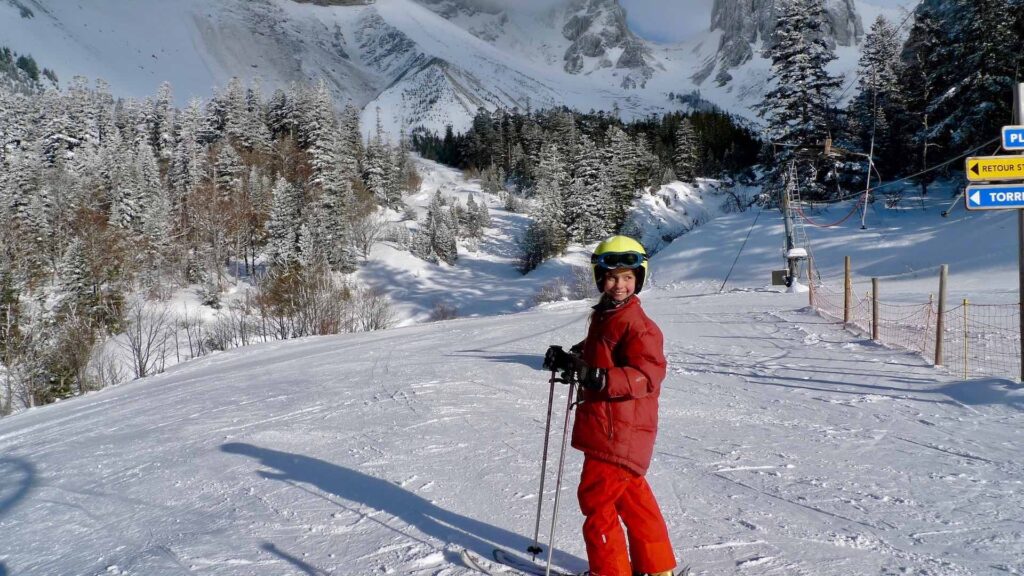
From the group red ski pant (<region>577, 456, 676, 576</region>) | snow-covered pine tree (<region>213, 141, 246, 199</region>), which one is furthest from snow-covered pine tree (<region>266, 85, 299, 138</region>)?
red ski pant (<region>577, 456, 676, 576</region>)

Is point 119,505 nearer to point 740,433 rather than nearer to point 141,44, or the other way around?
point 740,433

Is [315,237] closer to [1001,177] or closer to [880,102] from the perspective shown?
[1001,177]

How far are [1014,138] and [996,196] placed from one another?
731 mm

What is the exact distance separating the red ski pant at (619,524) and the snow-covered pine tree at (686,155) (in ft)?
200

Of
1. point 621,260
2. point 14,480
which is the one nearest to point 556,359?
point 621,260

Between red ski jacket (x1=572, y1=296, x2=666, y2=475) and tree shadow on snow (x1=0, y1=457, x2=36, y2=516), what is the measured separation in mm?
5297

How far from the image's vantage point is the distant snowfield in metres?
3.31

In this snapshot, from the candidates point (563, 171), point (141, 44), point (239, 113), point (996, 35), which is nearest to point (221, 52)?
point (141, 44)

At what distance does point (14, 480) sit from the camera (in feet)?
18.6

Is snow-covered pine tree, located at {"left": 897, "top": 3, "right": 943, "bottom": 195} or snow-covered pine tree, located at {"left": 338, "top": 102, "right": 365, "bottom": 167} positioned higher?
snow-covered pine tree, located at {"left": 338, "top": 102, "right": 365, "bottom": 167}

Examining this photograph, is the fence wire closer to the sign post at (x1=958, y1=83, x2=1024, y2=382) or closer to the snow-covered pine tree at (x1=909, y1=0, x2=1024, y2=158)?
the sign post at (x1=958, y1=83, x2=1024, y2=382)

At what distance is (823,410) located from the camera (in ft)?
20.7

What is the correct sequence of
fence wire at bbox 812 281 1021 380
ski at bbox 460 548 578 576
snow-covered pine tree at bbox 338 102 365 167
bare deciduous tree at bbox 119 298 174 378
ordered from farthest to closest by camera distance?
snow-covered pine tree at bbox 338 102 365 167, bare deciduous tree at bbox 119 298 174 378, fence wire at bbox 812 281 1021 380, ski at bbox 460 548 578 576

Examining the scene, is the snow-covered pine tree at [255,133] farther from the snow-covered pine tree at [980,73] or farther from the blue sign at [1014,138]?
the blue sign at [1014,138]
